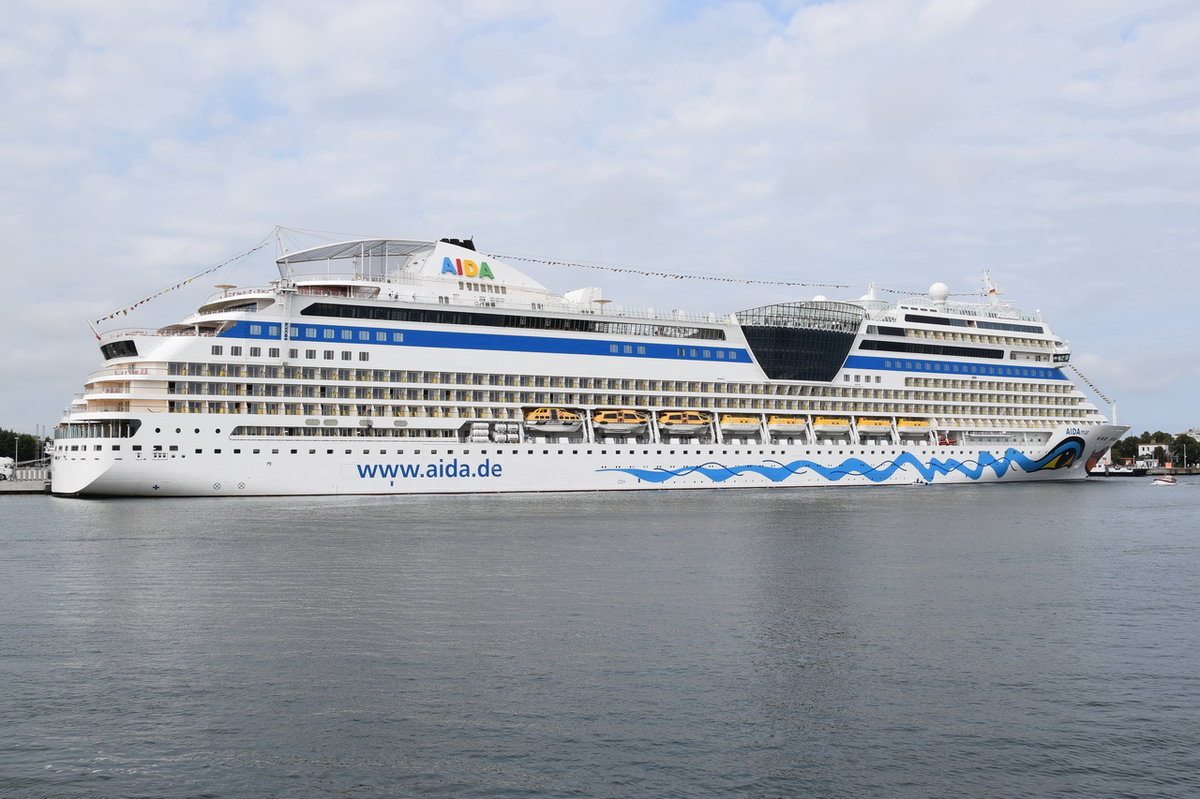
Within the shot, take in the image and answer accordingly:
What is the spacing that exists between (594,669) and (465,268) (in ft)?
177

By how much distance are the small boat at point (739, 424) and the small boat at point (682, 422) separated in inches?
55.7

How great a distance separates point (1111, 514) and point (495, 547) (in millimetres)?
38072

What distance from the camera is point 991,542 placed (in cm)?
4041

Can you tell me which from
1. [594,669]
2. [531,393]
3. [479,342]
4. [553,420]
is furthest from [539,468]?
[594,669]

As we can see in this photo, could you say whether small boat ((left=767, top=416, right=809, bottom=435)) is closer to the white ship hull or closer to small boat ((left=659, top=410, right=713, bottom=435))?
the white ship hull

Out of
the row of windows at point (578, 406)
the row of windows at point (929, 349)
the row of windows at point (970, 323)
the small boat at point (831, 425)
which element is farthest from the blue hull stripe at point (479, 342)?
the row of windows at point (970, 323)

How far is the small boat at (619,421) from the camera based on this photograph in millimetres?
71438

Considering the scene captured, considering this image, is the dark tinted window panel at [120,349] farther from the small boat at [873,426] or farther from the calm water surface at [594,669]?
the small boat at [873,426]

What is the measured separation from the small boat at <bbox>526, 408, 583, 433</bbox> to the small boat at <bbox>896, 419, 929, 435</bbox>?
97.1 ft

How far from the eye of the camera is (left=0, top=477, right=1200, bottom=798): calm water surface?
14.5 m

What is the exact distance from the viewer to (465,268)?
232ft

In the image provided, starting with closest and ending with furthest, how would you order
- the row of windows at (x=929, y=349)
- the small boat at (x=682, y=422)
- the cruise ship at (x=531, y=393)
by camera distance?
1. the cruise ship at (x=531, y=393)
2. the small boat at (x=682, y=422)
3. the row of windows at (x=929, y=349)

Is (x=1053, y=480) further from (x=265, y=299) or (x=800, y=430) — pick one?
(x=265, y=299)

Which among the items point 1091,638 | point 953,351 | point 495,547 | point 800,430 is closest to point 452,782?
point 1091,638
